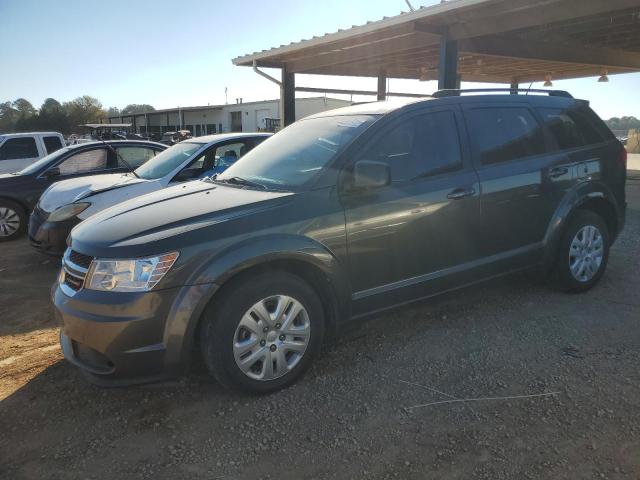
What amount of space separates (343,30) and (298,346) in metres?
8.30

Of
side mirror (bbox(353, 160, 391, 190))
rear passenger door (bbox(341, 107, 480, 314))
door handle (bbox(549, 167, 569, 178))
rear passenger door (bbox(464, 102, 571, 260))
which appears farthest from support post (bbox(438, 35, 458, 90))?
side mirror (bbox(353, 160, 391, 190))

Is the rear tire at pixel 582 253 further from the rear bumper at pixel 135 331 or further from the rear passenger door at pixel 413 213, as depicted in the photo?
the rear bumper at pixel 135 331

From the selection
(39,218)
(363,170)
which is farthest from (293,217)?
(39,218)

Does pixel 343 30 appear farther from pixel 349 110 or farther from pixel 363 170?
pixel 363 170

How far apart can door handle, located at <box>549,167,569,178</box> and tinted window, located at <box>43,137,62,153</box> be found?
10208 mm

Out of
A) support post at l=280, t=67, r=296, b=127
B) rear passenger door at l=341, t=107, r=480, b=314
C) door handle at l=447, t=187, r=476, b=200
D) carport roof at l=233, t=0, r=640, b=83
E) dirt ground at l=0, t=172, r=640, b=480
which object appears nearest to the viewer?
dirt ground at l=0, t=172, r=640, b=480

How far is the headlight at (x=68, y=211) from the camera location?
5645 mm

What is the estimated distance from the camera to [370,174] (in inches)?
120

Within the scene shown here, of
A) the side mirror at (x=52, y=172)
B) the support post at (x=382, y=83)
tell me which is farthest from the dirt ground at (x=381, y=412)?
the support post at (x=382, y=83)

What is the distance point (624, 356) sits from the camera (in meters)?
3.33

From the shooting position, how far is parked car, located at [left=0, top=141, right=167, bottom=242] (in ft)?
25.5

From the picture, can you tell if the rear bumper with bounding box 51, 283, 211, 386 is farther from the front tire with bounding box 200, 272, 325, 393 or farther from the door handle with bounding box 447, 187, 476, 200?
the door handle with bounding box 447, 187, 476, 200

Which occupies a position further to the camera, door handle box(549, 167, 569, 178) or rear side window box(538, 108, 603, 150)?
rear side window box(538, 108, 603, 150)

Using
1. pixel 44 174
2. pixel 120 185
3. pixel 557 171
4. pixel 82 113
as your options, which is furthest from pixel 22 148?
pixel 82 113
